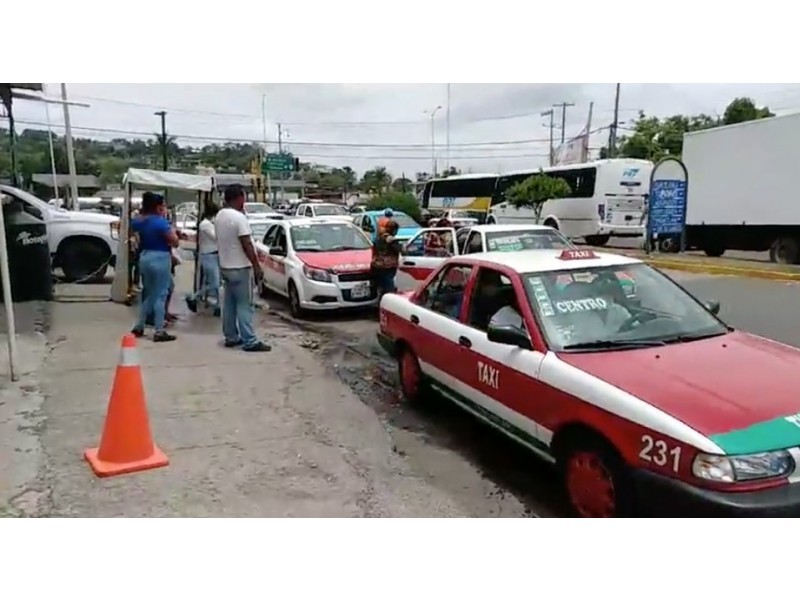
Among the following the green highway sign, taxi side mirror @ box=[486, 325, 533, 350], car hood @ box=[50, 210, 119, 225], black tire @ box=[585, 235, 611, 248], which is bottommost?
black tire @ box=[585, 235, 611, 248]

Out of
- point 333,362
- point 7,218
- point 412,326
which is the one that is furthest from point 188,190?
point 412,326

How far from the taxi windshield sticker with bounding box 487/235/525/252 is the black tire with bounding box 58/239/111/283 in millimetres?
7412

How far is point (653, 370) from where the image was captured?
3.76 m

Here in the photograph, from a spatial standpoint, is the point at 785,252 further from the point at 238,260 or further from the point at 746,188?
the point at 238,260

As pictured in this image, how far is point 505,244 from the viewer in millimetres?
9820

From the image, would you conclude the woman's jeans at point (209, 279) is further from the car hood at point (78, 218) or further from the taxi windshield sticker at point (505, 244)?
the taxi windshield sticker at point (505, 244)

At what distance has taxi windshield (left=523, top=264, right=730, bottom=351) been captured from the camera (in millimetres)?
4262

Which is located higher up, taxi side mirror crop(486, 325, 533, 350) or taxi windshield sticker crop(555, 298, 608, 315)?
taxi windshield sticker crop(555, 298, 608, 315)

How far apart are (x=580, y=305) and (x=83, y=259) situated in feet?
35.9

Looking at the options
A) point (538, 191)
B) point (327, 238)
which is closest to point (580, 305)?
point (327, 238)

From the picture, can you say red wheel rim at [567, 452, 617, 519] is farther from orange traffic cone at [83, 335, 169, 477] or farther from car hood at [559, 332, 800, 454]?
orange traffic cone at [83, 335, 169, 477]

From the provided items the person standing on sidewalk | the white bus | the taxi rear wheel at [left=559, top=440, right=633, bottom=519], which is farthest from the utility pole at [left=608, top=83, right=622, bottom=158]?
the taxi rear wheel at [left=559, top=440, right=633, bottom=519]

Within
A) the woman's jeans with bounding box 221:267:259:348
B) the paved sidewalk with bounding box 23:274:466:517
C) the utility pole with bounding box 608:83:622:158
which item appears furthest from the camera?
the utility pole with bounding box 608:83:622:158

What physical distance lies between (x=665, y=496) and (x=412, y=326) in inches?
119
